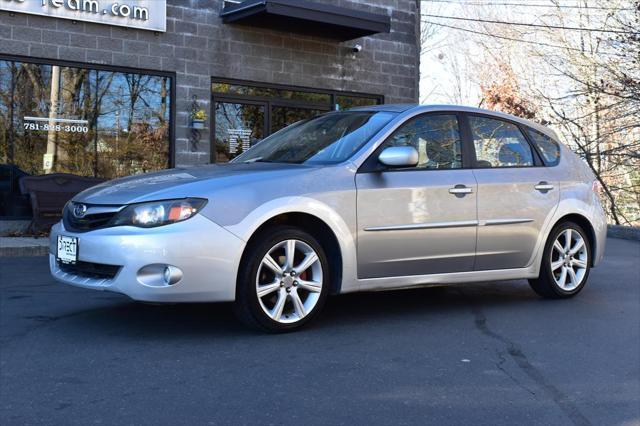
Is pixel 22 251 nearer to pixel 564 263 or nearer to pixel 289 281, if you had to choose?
pixel 289 281

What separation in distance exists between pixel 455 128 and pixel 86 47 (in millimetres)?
7537

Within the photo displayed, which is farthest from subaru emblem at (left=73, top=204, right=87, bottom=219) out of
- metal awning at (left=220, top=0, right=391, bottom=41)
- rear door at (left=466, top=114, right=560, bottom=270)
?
metal awning at (left=220, top=0, right=391, bottom=41)

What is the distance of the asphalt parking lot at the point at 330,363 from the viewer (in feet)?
11.5

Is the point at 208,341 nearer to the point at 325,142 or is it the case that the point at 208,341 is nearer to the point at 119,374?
the point at 119,374

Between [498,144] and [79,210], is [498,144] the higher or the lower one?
the higher one

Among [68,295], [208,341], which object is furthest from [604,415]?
[68,295]

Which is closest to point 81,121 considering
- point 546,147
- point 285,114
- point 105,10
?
point 105,10

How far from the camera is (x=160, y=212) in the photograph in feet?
15.1

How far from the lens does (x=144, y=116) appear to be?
481 inches

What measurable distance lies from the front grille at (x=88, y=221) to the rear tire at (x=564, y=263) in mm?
3640

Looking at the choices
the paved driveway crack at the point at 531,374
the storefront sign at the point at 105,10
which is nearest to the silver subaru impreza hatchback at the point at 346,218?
the paved driveway crack at the point at 531,374

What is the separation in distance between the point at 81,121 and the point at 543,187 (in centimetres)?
784

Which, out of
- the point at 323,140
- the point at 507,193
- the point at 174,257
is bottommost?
the point at 174,257

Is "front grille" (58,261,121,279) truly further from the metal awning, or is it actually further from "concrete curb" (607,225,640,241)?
"concrete curb" (607,225,640,241)
